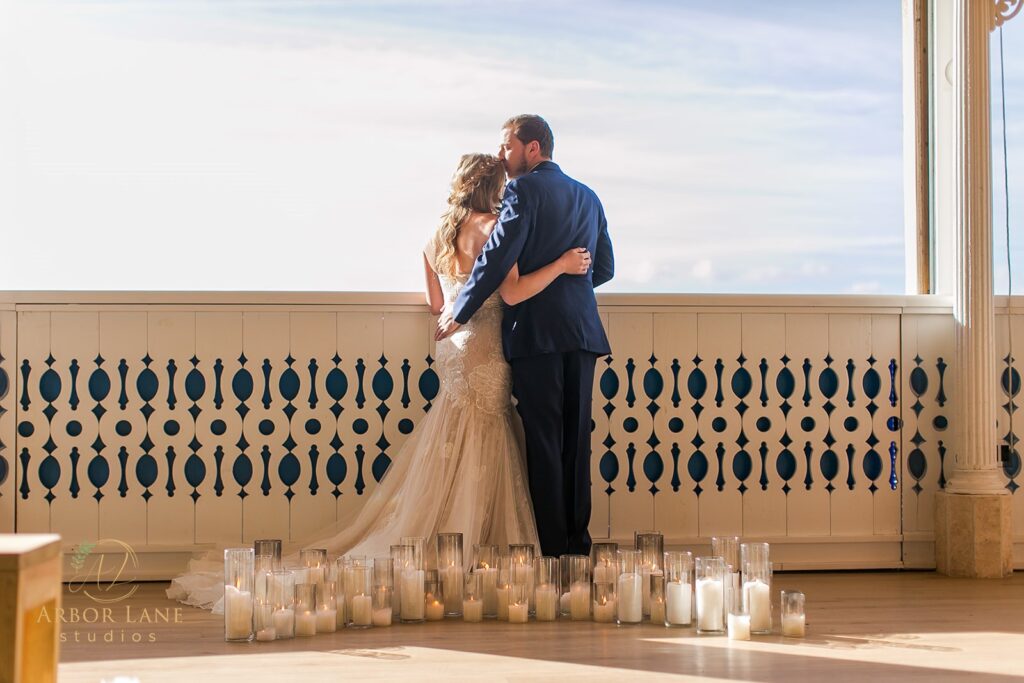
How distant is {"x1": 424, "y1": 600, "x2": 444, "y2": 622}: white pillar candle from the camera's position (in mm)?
3518

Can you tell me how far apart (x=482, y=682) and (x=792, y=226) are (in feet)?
13.5

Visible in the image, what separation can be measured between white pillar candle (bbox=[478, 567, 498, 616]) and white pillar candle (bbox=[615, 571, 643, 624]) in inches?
16.2

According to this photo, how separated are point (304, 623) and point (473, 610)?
56 centimetres

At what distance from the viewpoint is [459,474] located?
157 inches

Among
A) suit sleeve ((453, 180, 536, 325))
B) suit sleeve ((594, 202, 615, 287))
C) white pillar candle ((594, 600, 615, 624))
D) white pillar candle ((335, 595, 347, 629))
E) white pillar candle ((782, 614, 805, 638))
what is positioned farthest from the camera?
suit sleeve ((594, 202, 615, 287))

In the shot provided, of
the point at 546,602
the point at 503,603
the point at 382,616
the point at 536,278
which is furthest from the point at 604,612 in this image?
the point at 536,278

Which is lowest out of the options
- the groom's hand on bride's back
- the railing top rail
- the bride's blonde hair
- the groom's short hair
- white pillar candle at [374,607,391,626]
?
white pillar candle at [374,607,391,626]

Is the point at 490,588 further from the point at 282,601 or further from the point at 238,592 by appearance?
the point at 238,592

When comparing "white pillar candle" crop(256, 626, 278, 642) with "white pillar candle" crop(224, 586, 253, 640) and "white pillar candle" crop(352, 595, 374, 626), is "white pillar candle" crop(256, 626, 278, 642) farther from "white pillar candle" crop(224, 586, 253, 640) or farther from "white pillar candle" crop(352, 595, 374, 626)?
"white pillar candle" crop(352, 595, 374, 626)

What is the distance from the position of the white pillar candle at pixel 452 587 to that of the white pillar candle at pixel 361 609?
28 cm

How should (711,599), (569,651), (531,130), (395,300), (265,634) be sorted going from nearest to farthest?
1. (569,651)
2. (265,634)
3. (711,599)
4. (531,130)
5. (395,300)

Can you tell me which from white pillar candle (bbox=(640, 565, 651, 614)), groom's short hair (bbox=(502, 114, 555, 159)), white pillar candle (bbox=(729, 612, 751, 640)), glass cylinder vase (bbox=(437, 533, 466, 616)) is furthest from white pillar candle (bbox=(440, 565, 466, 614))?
groom's short hair (bbox=(502, 114, 555, 159))

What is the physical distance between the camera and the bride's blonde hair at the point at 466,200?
4.18 m

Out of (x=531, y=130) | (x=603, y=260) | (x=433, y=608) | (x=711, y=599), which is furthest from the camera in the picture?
(x=603, y=260)
